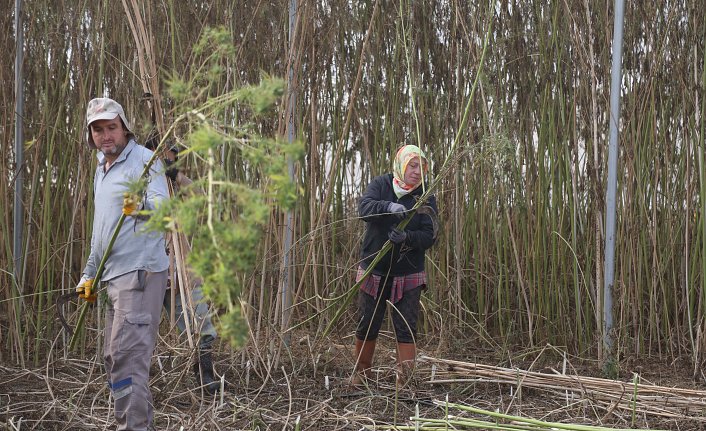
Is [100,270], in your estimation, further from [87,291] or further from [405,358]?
[405,358]

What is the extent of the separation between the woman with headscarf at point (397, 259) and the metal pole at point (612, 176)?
86 centimetres

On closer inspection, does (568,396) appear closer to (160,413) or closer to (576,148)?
(576,148)

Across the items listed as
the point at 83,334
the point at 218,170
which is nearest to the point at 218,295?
the point at 218,170

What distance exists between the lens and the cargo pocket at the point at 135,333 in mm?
2703

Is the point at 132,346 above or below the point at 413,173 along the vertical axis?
below

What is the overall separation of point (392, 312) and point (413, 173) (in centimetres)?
58

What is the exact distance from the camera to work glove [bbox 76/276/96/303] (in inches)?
101

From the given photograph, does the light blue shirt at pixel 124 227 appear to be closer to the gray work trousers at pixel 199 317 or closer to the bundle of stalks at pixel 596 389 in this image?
the gray work trousers at pixel 199 317

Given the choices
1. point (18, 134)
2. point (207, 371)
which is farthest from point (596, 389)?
point (18, 134)

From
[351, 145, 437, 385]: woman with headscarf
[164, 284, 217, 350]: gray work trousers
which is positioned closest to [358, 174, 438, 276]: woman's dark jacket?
[351, 145, 437, 385]: woman with headscarf

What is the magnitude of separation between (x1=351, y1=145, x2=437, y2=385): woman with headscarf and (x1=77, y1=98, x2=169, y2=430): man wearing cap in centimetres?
106

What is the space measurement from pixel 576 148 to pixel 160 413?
2.21 metres

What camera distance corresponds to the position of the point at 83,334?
4113 millimetres

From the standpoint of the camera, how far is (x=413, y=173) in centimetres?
365
